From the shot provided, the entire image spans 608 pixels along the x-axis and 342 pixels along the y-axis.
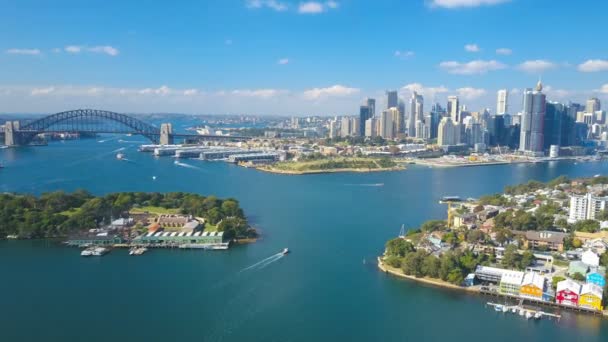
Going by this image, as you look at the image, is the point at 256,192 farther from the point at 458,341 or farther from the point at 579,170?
the point at 579,170

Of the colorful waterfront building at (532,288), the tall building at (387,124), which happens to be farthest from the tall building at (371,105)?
the colorful waterfront building at (532,288)

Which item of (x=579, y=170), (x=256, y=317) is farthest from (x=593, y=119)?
(x=256, y=317)

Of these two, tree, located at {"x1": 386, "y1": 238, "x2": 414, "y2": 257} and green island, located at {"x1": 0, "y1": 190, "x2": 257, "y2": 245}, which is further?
green island, located at {"x1": 0, "y1": 190, "x2": 257, "y2": 245}

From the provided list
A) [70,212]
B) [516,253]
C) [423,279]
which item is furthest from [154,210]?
[516,253]

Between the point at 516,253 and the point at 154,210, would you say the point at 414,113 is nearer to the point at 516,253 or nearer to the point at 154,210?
the point at 154,210

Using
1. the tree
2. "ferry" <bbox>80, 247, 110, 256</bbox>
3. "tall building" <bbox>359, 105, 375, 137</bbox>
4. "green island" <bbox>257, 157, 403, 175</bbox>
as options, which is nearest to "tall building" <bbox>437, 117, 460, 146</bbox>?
"tall building" <bbox>359, 105, 375, 137</bbox>

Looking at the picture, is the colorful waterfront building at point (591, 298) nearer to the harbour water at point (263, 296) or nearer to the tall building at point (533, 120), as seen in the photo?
the harbour water at point (263, 296)

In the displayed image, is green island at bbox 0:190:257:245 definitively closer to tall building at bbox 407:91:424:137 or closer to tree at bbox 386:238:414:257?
tree at bbox 386:238:414:257

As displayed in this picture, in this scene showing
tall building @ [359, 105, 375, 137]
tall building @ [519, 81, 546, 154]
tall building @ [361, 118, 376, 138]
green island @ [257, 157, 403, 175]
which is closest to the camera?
Answer: green island @ [257, 157, 403, 175]
